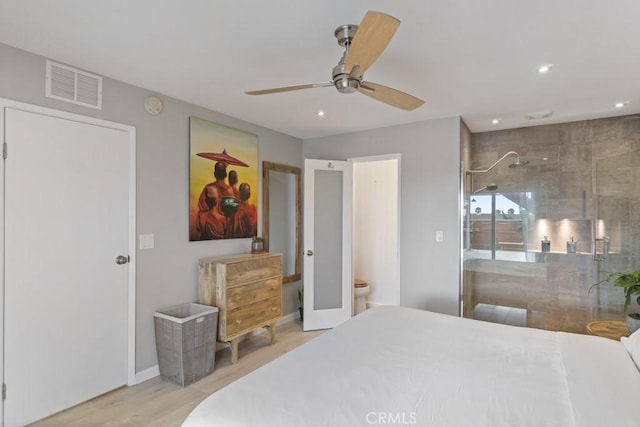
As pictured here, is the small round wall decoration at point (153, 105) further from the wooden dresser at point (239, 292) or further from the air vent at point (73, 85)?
the wooden dresser at point (239, 292)

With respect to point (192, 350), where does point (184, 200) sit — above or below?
above

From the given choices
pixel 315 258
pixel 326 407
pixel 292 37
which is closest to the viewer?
pixel 326 407

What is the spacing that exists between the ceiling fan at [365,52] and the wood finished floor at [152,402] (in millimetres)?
2382

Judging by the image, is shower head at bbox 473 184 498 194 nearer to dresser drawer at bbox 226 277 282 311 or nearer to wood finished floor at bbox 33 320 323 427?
dresser drawer at bbox 226 277 282 311

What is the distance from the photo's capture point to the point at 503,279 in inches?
144

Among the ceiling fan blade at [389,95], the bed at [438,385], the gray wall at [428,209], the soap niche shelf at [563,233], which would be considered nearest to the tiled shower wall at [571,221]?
the soap niche shelf at [563,233]

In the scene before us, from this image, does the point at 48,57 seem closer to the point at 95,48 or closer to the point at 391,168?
the point at 95,48

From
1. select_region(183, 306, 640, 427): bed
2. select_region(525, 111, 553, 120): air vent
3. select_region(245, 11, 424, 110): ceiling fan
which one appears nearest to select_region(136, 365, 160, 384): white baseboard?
select_region(183, 306, 640, 427): bed

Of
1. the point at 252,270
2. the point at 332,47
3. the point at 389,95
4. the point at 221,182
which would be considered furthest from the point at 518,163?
the point at 221,182

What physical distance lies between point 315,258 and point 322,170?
1.08 metres

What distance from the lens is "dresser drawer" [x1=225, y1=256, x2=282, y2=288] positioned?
10.2 feet

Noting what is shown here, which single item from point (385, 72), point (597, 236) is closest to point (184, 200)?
point (385, 72)

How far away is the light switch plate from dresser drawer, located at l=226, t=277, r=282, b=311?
0.76m

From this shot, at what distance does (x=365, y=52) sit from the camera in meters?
1.61
